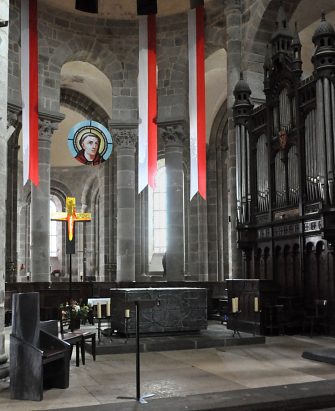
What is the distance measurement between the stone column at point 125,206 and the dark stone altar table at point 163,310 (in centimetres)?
772

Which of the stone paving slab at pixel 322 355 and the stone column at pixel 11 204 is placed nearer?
the stone paving slab at pixel 322 355

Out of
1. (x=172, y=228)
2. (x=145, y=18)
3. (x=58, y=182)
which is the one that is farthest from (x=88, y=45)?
(x=58, y=182)

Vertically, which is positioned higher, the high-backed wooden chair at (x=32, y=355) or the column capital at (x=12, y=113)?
the column capital at (x=12, y=113)

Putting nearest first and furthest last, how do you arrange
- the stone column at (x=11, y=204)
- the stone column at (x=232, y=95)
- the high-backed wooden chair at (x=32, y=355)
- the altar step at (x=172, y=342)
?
1. the high-backed wooden chair at (x=32, y=355)
2. the altar step at (x=172, y=342)
3. the stone column at (x=232, y=95)
4. the stone column at (x=11, y=204)

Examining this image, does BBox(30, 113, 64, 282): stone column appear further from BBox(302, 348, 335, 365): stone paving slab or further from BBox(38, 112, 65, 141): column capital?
BBox(302, 348, 335, 365): stone paving slab

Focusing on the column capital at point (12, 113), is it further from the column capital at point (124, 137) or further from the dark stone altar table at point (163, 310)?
the dark stone altar table at point (163, 310)

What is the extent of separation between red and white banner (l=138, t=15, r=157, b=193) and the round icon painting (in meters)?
1.46

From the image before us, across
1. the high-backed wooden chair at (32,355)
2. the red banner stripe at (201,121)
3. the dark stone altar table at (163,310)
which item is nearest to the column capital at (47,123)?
the red banner stripe at (201,121)

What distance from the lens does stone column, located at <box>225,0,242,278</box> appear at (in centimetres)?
1555

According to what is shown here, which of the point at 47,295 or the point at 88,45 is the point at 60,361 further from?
the point at 88,45

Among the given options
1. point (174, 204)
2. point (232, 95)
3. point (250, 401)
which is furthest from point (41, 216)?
Answer: point (250, 401)

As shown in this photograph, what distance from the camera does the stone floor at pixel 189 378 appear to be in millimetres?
6352

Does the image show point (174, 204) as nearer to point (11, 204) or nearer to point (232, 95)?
point (232, 95)

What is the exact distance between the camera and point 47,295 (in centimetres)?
1670
